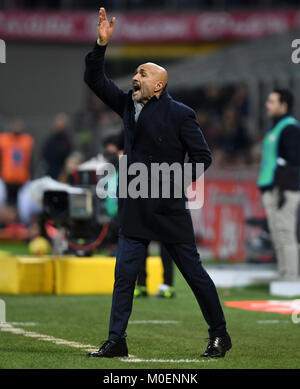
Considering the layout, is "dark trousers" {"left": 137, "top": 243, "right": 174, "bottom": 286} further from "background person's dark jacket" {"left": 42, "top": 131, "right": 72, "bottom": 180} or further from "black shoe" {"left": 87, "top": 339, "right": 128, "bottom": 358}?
"background person's dark jacket" {"left": 42, "top": 131, "right": 72, "bottom": 180}

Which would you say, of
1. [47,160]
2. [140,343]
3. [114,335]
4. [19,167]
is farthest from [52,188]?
[47,160]

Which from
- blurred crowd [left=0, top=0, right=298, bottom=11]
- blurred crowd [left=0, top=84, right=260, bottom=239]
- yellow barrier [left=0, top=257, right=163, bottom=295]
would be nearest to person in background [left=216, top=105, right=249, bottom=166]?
blurred crowd [left=0, top=84, right=260, bottom=239]

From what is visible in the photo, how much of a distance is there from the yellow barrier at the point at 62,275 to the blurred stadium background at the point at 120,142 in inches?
0.9

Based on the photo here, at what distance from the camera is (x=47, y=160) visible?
28125 mm

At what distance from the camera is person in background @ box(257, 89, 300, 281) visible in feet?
47.1

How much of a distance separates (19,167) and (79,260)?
12228mm

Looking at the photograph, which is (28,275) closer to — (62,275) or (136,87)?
(62,275)

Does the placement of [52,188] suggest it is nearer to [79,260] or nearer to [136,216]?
[79,260]

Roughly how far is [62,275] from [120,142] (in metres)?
1.93

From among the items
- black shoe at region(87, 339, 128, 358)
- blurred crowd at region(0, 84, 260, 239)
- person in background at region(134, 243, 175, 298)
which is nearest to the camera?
black shoe at region(87, 339, 128, 358)

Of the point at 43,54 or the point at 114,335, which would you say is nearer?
the point at 114,335

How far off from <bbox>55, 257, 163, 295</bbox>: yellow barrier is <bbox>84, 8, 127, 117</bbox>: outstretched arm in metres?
5.55

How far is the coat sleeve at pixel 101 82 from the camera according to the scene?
337 inches

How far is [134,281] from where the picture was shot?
8.55 metres
